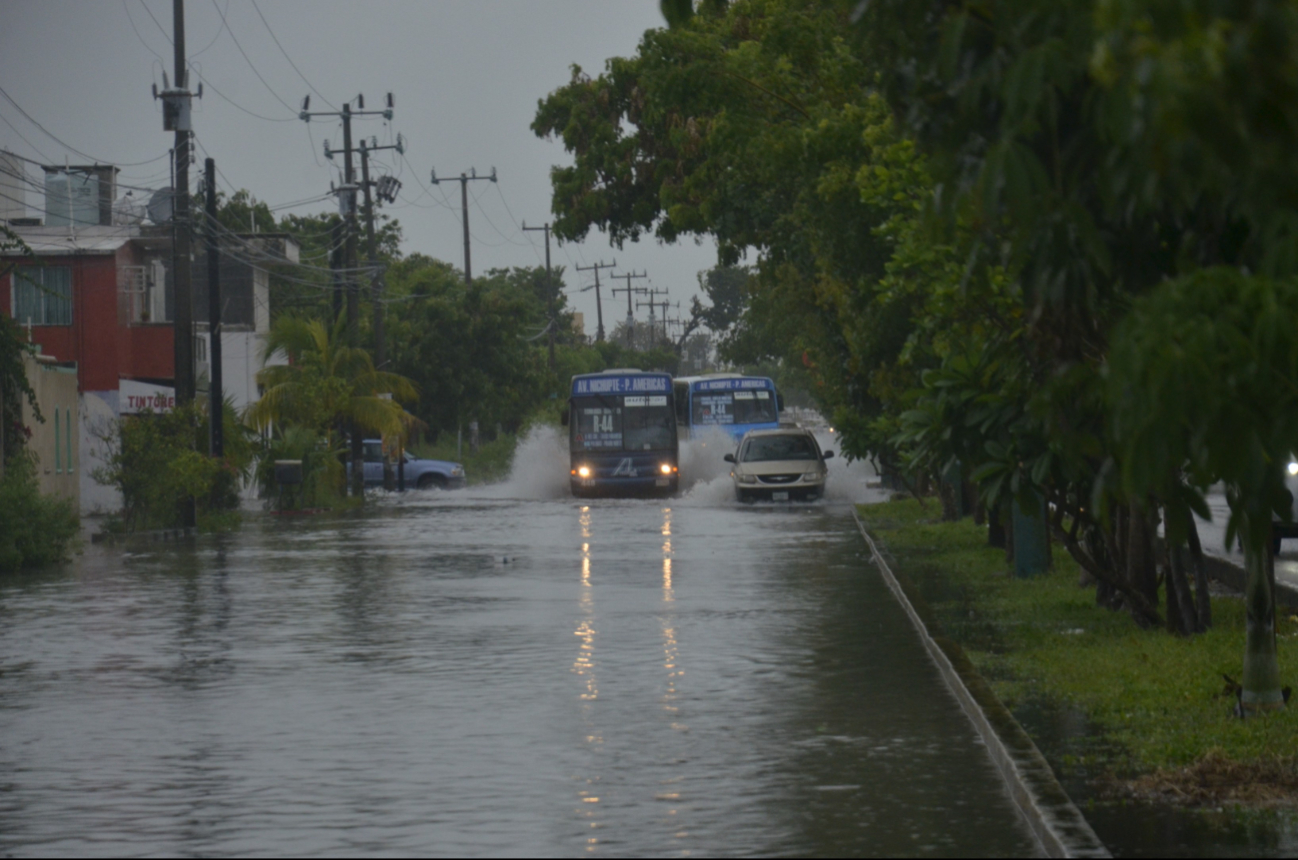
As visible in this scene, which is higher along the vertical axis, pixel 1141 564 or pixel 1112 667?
pixel 1141 564

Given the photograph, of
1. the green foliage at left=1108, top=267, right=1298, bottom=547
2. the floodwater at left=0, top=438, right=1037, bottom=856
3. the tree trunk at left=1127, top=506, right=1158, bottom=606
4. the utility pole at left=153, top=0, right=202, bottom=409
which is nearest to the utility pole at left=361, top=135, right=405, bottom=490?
the utility pole at left=153, top=0, right=202, bottom=409

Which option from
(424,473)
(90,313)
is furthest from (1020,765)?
(424,473)

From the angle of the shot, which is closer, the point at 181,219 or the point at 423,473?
the point at 181,219

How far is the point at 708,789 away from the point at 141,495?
27137 mm

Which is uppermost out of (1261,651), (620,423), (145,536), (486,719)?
(620,423)

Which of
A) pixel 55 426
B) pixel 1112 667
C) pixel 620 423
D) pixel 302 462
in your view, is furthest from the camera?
pixel 620 423

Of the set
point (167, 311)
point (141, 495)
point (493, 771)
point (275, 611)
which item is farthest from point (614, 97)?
point (493, 771)

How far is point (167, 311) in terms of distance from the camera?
5391cm

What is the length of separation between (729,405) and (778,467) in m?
13.2

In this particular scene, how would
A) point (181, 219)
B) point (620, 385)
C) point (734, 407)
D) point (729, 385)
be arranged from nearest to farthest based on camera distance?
point (181, 219)
point (620, 385)
point (734, 407)
point (729, 385)

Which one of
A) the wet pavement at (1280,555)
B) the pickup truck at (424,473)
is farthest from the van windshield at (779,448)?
the pickup truck at (424,473)

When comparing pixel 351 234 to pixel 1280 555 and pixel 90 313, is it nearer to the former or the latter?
pixel 90 313

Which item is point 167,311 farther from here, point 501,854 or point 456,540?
point 501,854

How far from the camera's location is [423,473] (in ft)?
197
